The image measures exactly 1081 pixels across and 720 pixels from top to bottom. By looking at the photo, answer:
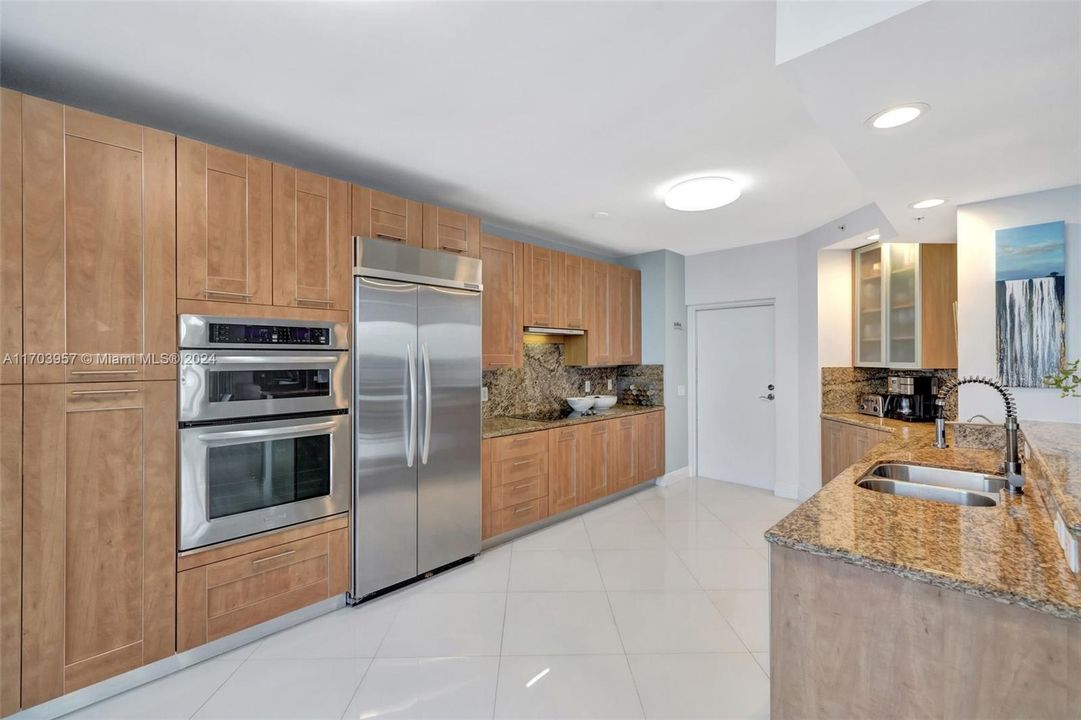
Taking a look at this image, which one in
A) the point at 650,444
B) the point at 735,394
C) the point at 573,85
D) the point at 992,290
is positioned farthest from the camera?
the point at 735,394

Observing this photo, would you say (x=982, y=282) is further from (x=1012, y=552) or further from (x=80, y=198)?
(x=80, y=198)

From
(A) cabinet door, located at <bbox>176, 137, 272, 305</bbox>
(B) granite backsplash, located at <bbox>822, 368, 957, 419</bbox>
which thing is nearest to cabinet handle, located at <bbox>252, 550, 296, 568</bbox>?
(A) cabinet door, located at <bbox>176, 137, 272, 305</bbox>

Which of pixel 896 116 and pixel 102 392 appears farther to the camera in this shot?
pixel 102 392

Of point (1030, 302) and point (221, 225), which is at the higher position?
point (221, 225)

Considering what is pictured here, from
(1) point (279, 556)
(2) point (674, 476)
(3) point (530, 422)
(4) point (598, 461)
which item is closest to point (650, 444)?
(2) point (674, 476)

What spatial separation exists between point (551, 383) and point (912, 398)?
324cm

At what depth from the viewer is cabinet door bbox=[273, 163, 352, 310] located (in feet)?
7.51

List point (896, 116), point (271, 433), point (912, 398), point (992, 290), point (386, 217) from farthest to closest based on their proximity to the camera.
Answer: point (912, 398) < point (386, 217) < point (992, 290) < point (271, 433) < point (896, 116)

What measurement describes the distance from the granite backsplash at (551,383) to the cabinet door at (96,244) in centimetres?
247

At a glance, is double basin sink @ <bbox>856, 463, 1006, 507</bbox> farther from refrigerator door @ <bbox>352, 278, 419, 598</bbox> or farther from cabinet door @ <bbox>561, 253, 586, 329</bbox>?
cabinet door @ <bbox>561, 253, 586, 329</bbox>

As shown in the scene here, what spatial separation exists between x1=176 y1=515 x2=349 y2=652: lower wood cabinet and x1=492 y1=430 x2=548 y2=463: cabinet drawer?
1164 millimetres

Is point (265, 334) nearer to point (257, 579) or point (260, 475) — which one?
point (260, 475)

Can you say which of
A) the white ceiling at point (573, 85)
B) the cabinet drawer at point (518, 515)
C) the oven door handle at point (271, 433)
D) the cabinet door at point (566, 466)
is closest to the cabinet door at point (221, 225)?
the white ceiling at point (573, 85)

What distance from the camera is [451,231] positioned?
3096 millimetres
